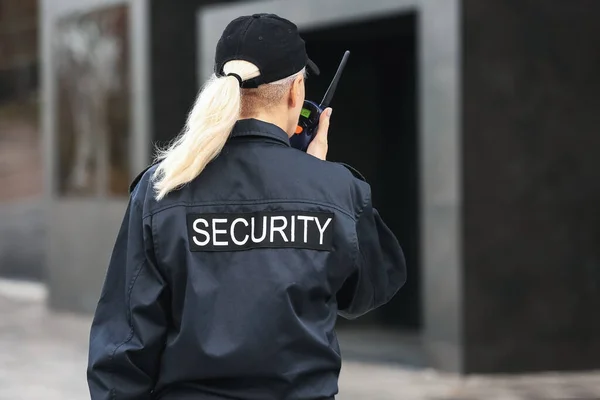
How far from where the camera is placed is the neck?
240 centimetres

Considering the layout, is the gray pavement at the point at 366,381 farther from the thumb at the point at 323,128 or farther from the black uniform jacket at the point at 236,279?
the black uniform jacket at the point at 236,279

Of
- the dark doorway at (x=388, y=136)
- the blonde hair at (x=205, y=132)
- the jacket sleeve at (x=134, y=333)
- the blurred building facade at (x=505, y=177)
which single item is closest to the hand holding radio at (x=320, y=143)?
the blonde hair at (x=205, y=132)

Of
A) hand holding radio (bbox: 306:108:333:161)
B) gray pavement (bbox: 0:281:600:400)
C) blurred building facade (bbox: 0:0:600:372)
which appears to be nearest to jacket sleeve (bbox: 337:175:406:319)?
hand holding radio (bbox: 306:108:333:161)

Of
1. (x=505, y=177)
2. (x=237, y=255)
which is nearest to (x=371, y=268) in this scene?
(x=237, y=255)

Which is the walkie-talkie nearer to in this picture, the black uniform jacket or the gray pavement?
the black uniform jacket

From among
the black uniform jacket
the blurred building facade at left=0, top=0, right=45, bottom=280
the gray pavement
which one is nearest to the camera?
the black uniform jacket

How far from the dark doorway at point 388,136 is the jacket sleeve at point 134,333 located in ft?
26.8

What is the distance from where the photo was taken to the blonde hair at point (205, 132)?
2283 millimetres

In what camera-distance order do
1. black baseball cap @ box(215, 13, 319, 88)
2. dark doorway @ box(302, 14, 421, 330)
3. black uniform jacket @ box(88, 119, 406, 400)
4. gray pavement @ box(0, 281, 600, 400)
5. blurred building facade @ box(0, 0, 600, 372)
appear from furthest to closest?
dark doorway @ box(302, 14, 421, 330) < blurred building facade @ box(0, 0, 600, 372) < gray pavement @ box(0, 281, 600, 400) < black baseball cap @ box(215, 13, 319, 88) < black uniform jacket @ box(88, 119, 406, 400)

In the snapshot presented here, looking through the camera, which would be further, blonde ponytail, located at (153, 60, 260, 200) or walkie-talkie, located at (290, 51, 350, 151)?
walkie-talkie, located at (290, 51, 350, 151)

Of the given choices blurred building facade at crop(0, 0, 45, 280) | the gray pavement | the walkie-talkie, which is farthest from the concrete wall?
blurred building facade at crop(0, 0, 45, 280)

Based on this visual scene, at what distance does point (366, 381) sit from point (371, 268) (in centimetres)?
620

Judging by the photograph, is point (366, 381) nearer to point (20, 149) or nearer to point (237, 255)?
point (237, 255)

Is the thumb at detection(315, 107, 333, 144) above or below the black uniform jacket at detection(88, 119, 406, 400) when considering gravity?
above
